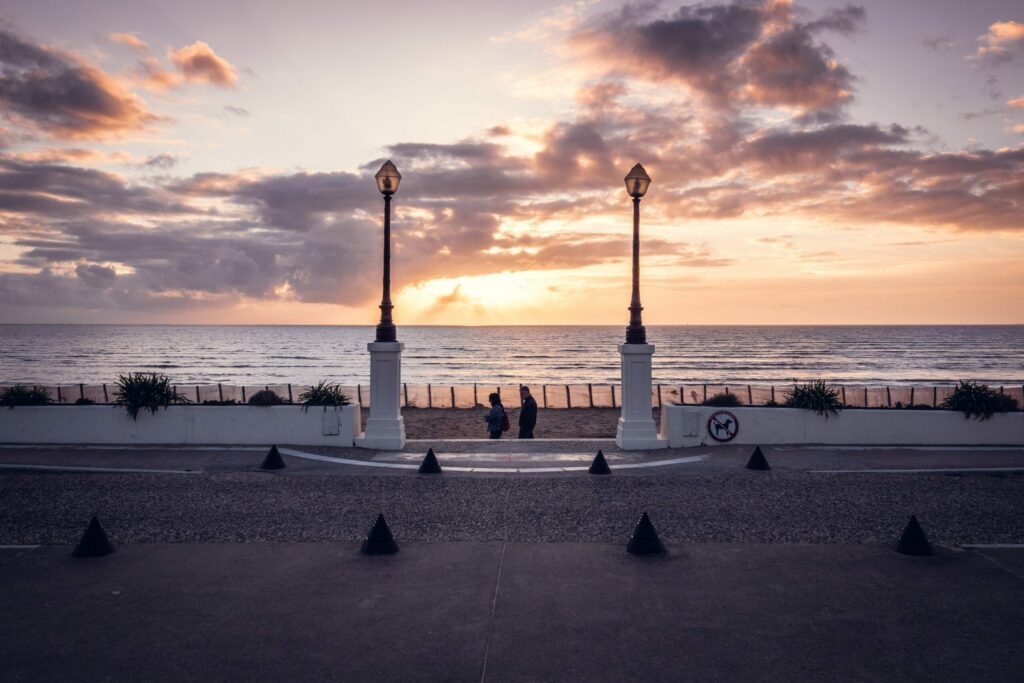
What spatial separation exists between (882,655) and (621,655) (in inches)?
69.1

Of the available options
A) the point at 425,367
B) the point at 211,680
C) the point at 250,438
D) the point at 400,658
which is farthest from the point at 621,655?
the point at 425,367

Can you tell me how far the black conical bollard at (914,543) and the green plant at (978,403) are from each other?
829cm

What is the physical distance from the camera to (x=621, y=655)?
161 inches

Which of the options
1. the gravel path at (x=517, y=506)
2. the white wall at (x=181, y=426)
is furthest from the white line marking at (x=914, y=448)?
the white wall at (x=181, y=426)

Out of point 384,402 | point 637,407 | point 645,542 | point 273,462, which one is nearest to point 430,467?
point 273,462

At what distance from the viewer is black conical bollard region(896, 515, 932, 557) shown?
A: 598cm

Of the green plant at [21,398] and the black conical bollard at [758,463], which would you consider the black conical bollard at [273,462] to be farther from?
the black conical bollard at [758,463]

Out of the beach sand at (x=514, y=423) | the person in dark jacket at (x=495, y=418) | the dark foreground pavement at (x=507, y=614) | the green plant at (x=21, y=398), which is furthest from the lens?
the beach sand at (x=514, y=423)

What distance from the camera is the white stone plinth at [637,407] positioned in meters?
12.3

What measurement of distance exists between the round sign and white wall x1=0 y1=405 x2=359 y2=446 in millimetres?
7418

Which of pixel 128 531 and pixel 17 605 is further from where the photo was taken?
pixel 128 531

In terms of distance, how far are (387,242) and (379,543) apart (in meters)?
8.06

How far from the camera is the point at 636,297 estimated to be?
41.5 feet

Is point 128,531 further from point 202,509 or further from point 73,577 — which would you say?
point 73,577
